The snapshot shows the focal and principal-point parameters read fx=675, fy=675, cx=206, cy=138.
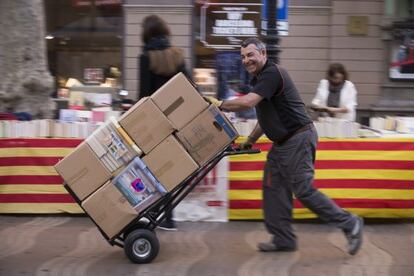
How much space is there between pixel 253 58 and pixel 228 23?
6.51 metres

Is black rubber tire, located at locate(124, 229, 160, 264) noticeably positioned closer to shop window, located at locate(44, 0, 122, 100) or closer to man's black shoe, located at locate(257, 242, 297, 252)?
man's black shoe, located at locate(257, 242, 297, 252)

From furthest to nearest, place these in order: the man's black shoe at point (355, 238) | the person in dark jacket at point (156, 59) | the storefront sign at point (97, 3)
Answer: the storefront sign at point (97, 3) → the person in dark jacket at point (156, 59) → the man's black shoe at point (355, 238)

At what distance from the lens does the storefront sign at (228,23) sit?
465 inches

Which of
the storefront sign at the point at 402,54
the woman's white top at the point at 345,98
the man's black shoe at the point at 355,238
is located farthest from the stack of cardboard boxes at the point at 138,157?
the storefront sign at the point at 402,54

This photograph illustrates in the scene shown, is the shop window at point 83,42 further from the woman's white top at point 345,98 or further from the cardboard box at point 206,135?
the cardboard box at point 206,135

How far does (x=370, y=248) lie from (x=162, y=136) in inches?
84.2

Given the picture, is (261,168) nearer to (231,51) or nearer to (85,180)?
(85,180)

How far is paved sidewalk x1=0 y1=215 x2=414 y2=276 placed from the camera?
17.4 feet

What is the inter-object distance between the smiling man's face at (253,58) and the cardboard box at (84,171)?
1435 mm

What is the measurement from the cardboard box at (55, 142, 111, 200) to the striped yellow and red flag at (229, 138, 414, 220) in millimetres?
1839

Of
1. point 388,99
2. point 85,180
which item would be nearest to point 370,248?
point 85,180

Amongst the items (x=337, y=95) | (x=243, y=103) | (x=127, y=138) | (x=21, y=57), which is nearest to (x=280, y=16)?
(x=337, y=95)

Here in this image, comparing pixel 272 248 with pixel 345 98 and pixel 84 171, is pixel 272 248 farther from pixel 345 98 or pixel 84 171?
pixel 345 98

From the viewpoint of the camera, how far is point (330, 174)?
22.0 feet
